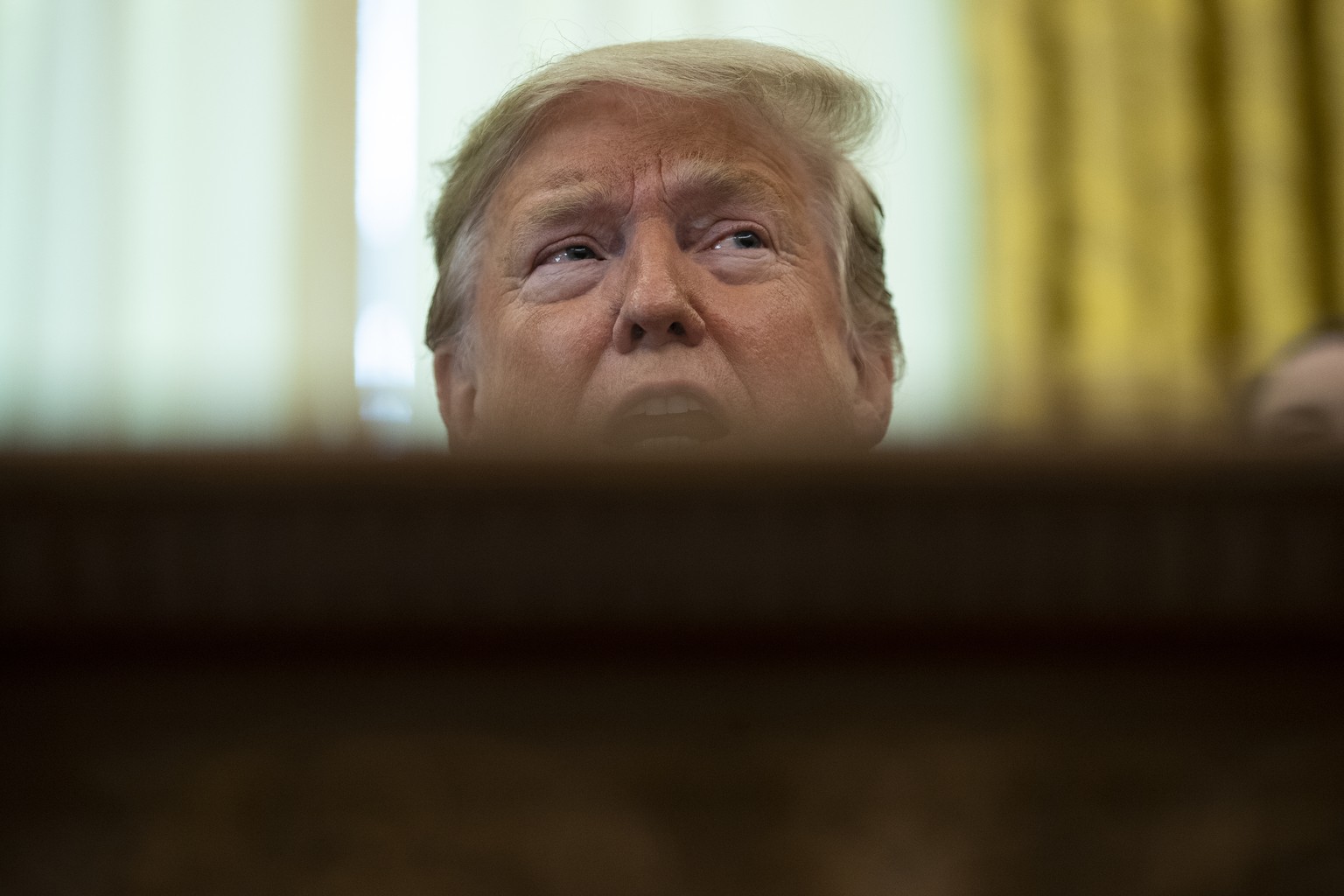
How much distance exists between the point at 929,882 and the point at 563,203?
963mm

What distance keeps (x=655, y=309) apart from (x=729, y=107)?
0.92 ft

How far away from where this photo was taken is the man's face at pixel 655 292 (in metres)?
1.22

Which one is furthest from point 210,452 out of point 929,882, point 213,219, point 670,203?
point 213,219

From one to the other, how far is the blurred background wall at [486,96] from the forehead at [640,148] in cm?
118

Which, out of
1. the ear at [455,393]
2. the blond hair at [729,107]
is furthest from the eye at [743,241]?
the ear at [455,393]

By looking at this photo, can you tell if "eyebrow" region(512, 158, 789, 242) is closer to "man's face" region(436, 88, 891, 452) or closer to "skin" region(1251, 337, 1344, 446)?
"man's face" region(436, 88, 891, 452)

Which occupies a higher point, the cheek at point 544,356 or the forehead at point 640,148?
the forehead at point 640,148

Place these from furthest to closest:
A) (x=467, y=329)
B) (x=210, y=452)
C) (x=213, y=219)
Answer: (x=213, y=219) < (x=467, y=329) < (x=210, y=452)

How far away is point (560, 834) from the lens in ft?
1.50

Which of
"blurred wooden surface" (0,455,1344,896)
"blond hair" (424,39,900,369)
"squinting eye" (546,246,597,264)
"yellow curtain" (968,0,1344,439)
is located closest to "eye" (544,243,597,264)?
"squinting eye" (546,246,597,264)

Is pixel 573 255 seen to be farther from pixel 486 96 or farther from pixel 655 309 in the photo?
pixel 486 96

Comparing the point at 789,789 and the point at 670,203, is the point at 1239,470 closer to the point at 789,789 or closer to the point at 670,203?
the point at 789,789

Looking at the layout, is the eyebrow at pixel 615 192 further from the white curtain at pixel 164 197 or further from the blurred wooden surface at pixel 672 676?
the white curtain at pixel 164 197

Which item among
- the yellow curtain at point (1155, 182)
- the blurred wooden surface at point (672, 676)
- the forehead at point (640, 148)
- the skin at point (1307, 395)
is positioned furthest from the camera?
the yellow curtain at point (1155, 182)
